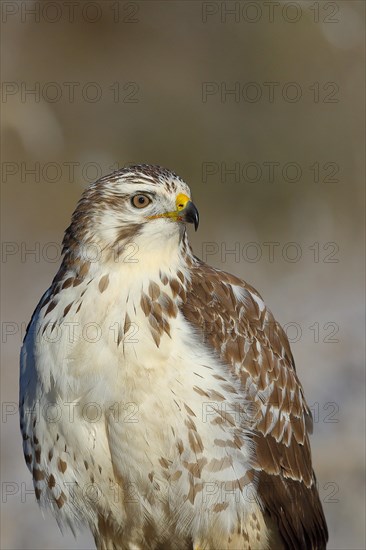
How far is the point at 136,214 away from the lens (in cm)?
636

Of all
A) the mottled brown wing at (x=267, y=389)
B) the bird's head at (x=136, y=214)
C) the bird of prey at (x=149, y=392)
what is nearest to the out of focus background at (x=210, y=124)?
the mottled brown wing at (x=267, y=389)

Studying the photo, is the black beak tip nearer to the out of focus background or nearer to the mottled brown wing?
the mottled brown wing

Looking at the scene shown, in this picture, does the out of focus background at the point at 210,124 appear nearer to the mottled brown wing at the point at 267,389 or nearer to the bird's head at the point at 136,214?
the mottled brown wing at the point at 267,389

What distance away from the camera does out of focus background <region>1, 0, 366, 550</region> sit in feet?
54.9

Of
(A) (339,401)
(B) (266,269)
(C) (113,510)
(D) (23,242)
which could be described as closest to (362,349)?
(A) (339,401)

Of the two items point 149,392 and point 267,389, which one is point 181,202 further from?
point 267,389

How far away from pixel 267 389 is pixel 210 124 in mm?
11065

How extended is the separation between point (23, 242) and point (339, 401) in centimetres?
662

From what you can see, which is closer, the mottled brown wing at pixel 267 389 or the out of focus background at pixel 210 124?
the mottled brown wing at pixel 267 389

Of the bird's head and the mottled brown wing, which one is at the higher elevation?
the bird's head

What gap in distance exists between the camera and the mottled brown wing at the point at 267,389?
21.6 ft

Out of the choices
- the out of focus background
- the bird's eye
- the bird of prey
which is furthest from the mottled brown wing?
the out of focus background

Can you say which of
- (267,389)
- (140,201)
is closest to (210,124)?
(267,389)

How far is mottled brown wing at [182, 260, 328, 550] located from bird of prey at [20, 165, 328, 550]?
0.01 metres
